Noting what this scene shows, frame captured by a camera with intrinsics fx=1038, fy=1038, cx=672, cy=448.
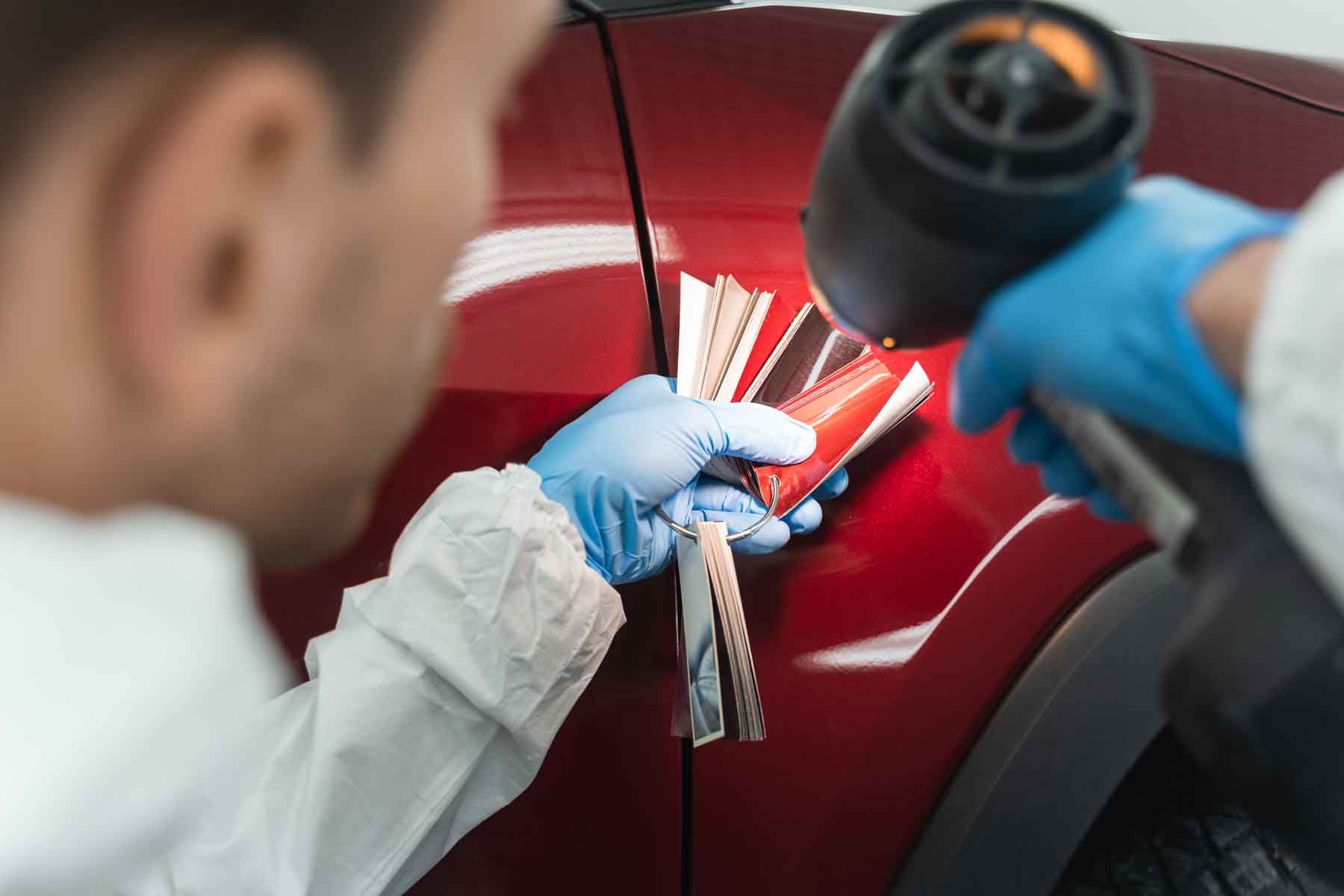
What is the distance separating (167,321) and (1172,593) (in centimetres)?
96

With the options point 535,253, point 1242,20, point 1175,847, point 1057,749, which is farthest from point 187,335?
point 1242,20

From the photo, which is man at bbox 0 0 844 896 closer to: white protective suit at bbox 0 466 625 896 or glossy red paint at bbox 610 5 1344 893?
white protective suit at bbox 0 466 625 896

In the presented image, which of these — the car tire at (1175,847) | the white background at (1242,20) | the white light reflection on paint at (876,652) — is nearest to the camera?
the white light reflection on paint at (876,652)

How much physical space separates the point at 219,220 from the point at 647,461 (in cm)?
68

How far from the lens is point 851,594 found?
1.01m

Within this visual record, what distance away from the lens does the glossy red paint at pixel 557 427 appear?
978 mm

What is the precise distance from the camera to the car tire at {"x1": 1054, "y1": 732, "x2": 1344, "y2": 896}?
1.14 metres

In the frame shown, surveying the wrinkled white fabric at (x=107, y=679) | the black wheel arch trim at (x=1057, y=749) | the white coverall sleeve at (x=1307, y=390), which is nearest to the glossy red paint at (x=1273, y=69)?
the black wheel arch trim at (x=1057, y=749)

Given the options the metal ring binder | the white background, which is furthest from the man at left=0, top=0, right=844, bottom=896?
the white background

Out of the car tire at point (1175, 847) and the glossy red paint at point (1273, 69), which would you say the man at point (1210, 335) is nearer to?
the car tire at point (1175, 847)

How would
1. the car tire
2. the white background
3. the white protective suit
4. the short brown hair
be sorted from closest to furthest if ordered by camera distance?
the short brown hair → the white protective suit → the car tire → the white background

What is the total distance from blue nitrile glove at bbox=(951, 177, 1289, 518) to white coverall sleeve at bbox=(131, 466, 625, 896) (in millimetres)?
484

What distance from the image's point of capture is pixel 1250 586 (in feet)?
1.78

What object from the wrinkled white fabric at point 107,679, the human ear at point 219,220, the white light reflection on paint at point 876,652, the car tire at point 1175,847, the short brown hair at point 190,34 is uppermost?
the short brown hair at point 190,34
